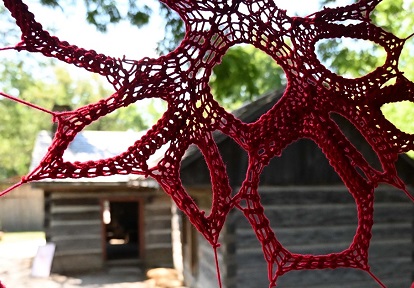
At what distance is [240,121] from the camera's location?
0.47m

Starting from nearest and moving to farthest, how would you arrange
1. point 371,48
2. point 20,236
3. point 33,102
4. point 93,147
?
point 371,48 < point 93,147 < point 33,102 < point 20,236

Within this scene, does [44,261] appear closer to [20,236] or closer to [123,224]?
[123,224]

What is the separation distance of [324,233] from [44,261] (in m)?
2.28

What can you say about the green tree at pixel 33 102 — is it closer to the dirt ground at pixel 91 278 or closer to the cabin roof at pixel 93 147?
the cabin roof at pixel 93 147

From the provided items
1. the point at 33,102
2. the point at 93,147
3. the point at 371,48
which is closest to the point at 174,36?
the point at 371,48

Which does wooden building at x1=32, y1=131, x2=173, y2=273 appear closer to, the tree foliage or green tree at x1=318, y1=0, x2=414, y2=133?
the tree foliage

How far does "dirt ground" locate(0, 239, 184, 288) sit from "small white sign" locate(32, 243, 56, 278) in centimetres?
5

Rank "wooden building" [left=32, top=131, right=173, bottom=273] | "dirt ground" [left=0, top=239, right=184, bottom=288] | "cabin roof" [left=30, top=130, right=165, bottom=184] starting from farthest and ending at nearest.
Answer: "wooden building" [left=32, top=131, right=173, bottom=273], "dirt ground" [left=0, top=239, right=184, bottom=288], "cabin roof" [left=30, top=130, right=165, bottom=184]

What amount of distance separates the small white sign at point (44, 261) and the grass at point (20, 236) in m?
2.32

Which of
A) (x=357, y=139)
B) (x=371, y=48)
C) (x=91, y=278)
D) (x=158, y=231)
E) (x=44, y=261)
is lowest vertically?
(x=91, y=278)

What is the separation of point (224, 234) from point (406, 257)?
111 cm

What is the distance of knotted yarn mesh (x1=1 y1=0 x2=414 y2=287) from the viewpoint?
400 millimetres

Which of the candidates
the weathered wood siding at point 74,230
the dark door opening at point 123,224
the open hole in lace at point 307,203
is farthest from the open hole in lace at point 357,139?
the dark door opening at point 123,224

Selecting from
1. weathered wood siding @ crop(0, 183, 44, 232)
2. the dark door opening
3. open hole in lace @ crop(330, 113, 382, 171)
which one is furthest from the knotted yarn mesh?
weathered wood siding @ crop(0, 183, 44, 232)
